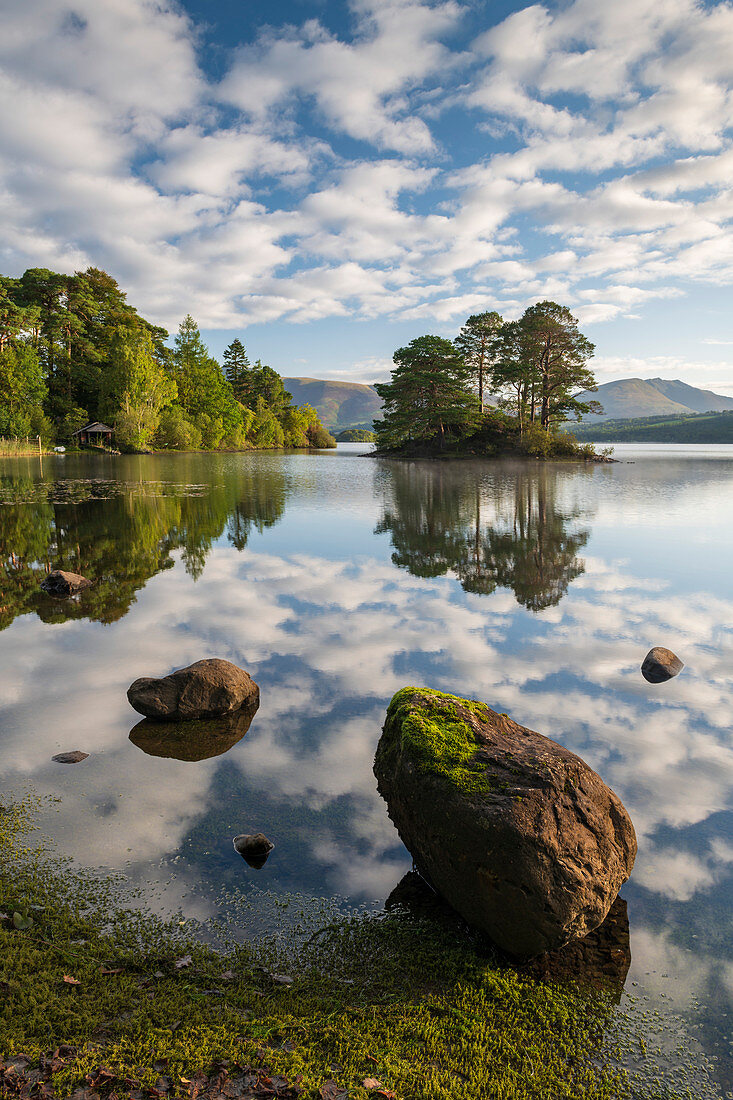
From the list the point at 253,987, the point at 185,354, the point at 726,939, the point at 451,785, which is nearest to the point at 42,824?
the point at 253,987

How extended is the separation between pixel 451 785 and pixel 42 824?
381 cm

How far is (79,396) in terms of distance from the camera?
261 feet

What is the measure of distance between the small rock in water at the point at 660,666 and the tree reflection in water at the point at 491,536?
3.29 metres

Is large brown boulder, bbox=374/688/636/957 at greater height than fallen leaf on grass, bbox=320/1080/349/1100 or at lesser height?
greater

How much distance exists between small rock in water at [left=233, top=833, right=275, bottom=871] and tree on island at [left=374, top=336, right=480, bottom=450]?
65463 millimetres

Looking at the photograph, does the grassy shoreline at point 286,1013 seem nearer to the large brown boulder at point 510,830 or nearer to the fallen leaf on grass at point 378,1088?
the fallen leaf on grass at point 378,1088

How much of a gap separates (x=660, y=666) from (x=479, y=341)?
6877cm

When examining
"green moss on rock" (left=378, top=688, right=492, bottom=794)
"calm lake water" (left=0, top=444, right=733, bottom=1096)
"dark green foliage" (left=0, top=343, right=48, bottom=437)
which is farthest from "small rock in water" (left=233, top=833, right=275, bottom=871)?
"dark green foliage" (left=0, top=343, right=48, bottom=437)

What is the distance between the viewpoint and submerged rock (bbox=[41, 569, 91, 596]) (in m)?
12.8

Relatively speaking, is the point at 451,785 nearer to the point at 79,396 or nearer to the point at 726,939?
the point at 726,939

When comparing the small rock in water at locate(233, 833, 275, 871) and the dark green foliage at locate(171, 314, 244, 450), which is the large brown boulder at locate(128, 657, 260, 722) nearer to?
the small rock in water at locate(233, 833, 275, 871)

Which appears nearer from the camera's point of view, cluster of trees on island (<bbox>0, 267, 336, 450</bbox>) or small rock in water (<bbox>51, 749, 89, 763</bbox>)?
small rock in water (<bbox>51, 749, 89, 763</bbox>)

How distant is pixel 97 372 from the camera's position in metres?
78.0

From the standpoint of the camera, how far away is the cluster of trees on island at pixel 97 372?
6762 centimetres
